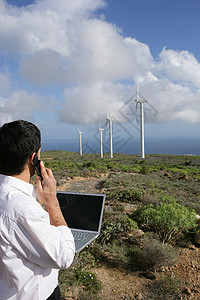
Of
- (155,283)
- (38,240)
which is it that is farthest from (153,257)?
(38,240)

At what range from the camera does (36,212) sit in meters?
1.29

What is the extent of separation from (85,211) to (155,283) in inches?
69.4

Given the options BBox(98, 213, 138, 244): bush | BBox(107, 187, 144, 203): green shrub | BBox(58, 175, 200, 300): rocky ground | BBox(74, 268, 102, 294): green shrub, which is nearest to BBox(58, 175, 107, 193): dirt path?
BBox(107, 187, 144, 203): green shrub

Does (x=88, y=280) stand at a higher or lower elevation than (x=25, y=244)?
lower

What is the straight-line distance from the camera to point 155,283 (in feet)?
11.8

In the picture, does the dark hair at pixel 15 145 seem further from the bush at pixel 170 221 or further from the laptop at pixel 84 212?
the bush at pixel 170 221

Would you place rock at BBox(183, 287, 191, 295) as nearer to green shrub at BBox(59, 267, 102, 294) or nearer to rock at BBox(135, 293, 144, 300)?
rock at BBox(135, 293, 144, 300)

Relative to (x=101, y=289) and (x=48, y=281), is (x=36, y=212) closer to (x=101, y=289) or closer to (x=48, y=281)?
(x=48, y=281)

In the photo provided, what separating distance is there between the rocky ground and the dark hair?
2.56 m

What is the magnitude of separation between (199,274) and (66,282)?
2186 millimetres

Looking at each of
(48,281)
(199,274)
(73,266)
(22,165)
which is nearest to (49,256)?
(48,281)

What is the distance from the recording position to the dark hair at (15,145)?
1442 mm

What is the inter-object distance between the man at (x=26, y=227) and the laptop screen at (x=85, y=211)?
4.15 ft

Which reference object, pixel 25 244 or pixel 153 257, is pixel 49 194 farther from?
pixel 153 257
